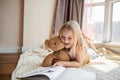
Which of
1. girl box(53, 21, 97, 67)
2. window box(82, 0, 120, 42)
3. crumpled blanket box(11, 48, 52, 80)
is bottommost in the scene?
crumpled blanket box(11, 48, 52, 80)

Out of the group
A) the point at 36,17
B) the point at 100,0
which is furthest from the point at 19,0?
the point at 100,0

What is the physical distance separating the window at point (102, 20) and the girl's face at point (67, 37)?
173 cm

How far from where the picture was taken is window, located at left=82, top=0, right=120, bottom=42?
2.69 m

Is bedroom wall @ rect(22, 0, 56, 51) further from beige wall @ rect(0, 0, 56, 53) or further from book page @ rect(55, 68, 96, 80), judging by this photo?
book page @ rect(55, 68, 96, 80)

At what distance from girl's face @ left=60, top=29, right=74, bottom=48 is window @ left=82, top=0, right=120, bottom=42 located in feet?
5.67

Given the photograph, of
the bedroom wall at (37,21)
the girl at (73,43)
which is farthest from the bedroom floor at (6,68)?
the girl at (73,43)

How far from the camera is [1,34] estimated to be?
3375mm

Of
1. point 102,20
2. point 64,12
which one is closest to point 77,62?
point 102,20

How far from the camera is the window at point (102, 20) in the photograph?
2.69 metres

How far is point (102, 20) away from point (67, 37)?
6.25 ft

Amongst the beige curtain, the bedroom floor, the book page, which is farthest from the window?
the book page

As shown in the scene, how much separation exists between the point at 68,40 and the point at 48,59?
0.20 m

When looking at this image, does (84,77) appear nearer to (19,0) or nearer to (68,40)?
(68,40)

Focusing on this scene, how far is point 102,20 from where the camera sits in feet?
9.39
